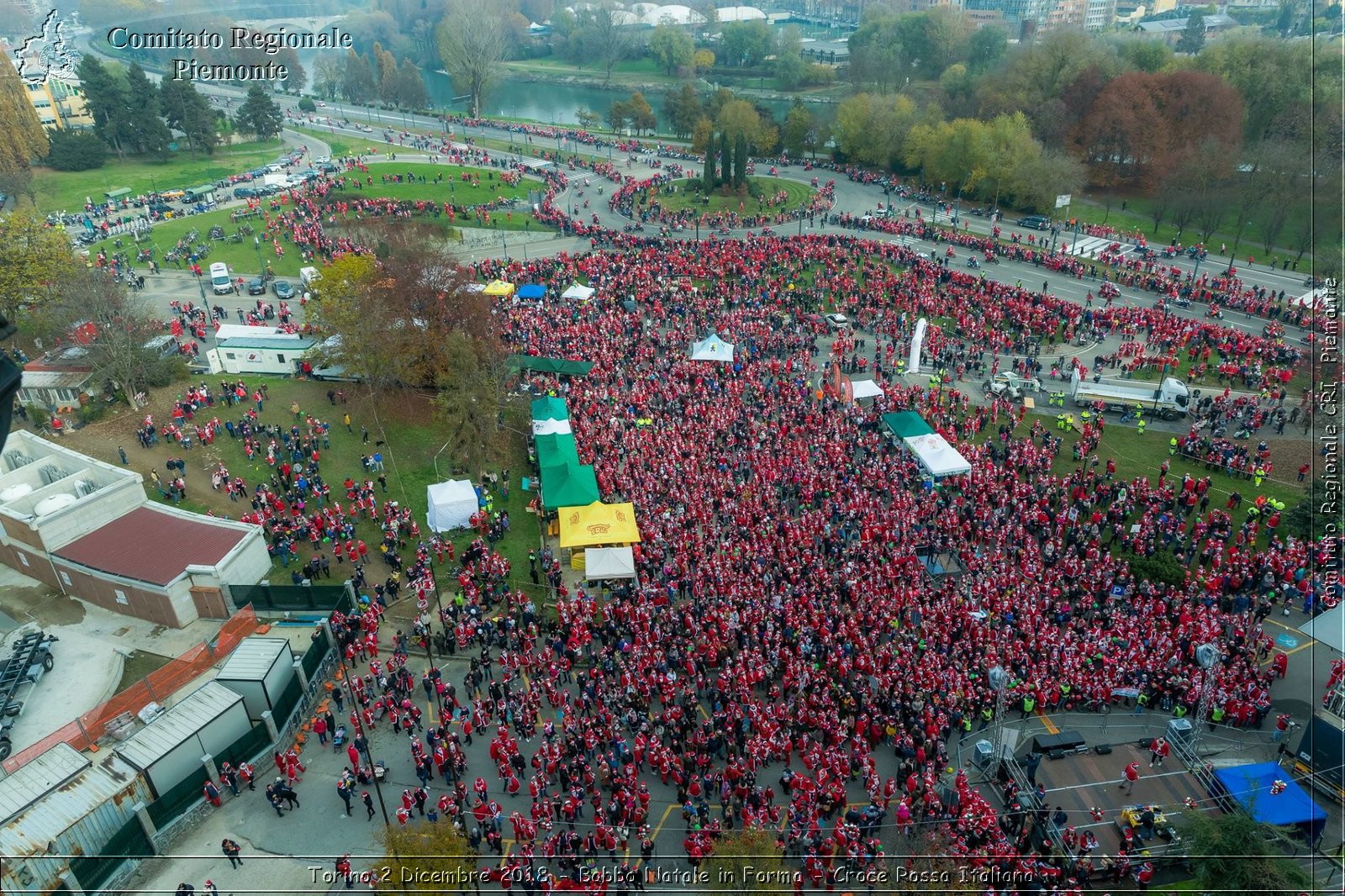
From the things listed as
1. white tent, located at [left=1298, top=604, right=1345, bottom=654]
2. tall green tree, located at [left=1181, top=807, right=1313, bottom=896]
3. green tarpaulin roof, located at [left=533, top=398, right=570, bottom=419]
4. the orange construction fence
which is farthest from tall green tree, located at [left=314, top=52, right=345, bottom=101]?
tall green tree, located at [left=1181, top=807, right=1313, bottom=896]

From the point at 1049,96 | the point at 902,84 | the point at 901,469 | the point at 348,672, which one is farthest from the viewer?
the point at 902,84

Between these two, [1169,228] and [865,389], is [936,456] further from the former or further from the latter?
[1169,228]

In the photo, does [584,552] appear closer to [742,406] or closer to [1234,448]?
[742,406]

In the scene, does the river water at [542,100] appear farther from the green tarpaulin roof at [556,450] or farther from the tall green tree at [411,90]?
the green tarpaulin roof at [556,450]

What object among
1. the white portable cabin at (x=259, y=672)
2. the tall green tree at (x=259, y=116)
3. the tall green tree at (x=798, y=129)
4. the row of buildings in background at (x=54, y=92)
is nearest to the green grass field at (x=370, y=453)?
the white portable cabin at (x=259, y=672)

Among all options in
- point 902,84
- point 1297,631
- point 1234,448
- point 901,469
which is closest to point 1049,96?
point 902,84

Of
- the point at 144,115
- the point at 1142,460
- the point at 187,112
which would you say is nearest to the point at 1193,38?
the point at 1142,460
